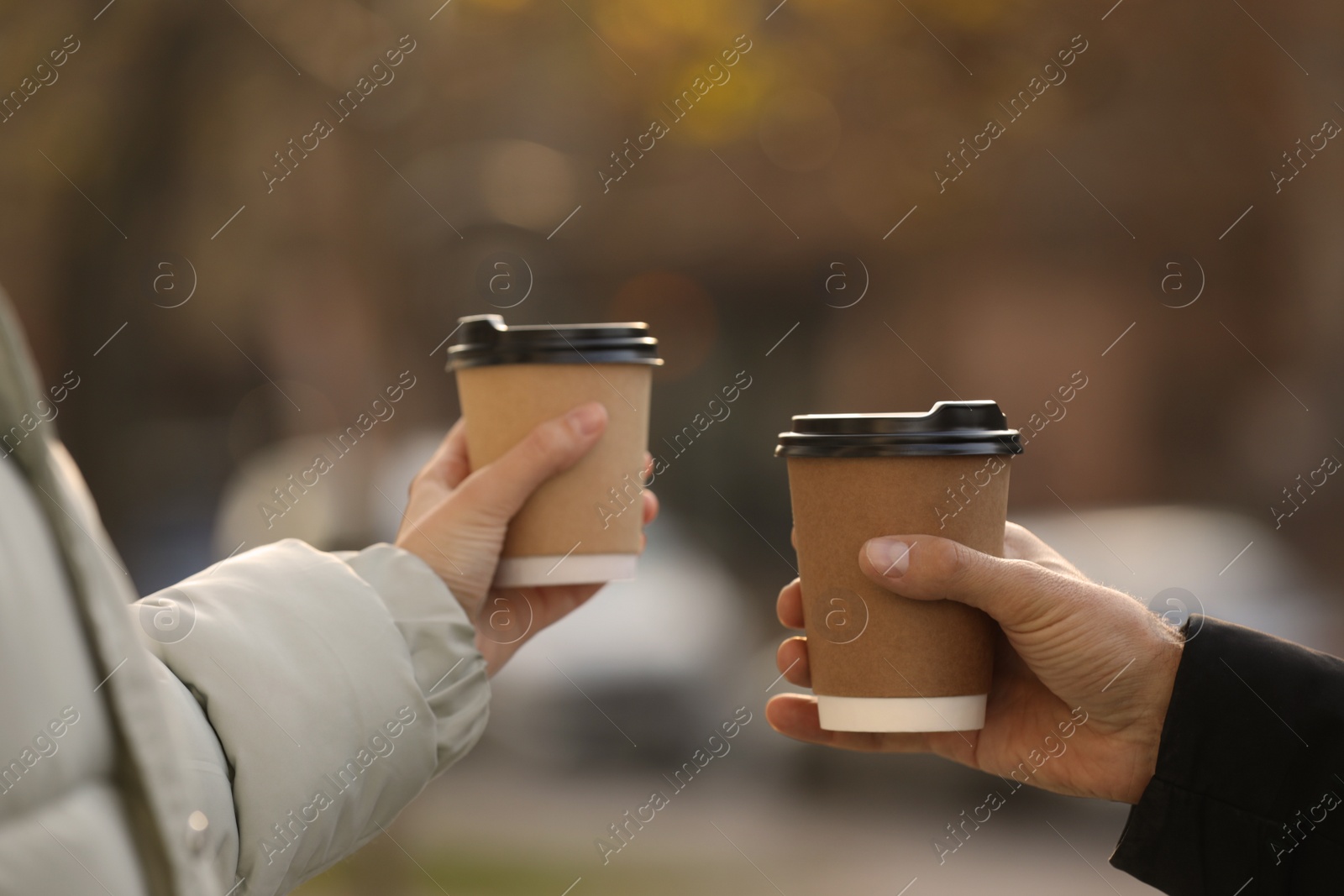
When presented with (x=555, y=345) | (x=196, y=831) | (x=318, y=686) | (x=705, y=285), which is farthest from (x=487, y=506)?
(x=705, y=285)

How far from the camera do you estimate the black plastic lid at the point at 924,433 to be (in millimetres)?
1871

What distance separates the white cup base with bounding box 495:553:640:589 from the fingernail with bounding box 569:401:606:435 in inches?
11.5

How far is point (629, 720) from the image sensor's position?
6535 mm

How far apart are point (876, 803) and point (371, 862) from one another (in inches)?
127

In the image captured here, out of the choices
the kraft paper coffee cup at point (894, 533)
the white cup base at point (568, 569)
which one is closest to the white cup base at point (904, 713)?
the kraft paper coffee cup at point (894, 533)

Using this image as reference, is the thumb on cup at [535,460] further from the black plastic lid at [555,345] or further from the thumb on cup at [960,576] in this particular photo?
the thumb on cup at [960,576]

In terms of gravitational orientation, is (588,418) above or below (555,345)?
below

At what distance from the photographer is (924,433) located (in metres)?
1.87

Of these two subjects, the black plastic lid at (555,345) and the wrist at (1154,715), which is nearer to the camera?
the wrist at (1154,715)

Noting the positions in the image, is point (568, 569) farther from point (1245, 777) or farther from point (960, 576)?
point (1245, 777)

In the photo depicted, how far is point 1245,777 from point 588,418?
1403mm

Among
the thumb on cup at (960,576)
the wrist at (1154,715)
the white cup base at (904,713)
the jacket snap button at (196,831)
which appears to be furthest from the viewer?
the wrist at (1154,715)

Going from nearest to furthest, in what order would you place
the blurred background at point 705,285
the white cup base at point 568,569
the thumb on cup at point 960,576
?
the thumb on cup at point 960,576, the white cup base at point 568,569, the blurred background at point 705,285

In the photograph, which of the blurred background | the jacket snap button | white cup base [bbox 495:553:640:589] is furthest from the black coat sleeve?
the blurred background
